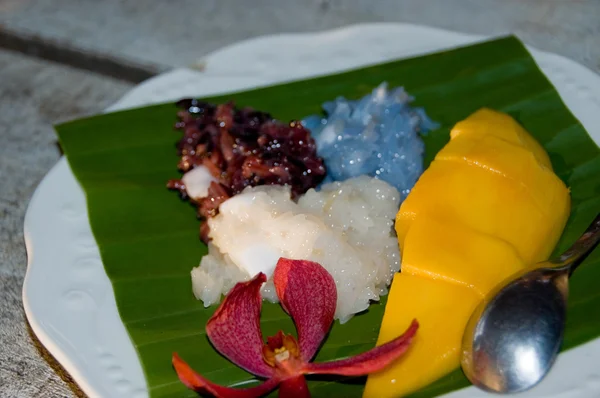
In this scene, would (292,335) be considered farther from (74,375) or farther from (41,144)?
(41,144)

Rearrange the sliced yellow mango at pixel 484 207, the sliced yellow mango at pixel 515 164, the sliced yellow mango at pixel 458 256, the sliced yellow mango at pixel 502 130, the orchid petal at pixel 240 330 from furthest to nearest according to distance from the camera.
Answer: the sliced yellow mango at pixel 502 130 → the sliced yellow mango at pixel 515 164 → the sliced yellow mango at pixel 484 207 → the sliced yellow mango at pixel 458 256 → the orchid petal at pixel 240 330

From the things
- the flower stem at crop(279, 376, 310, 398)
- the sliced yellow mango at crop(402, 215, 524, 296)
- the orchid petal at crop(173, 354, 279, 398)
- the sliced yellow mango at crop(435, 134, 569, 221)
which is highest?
the sliced yellow mango at crop(435, 134, 569, 221)

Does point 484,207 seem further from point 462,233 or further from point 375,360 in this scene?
point 375,360

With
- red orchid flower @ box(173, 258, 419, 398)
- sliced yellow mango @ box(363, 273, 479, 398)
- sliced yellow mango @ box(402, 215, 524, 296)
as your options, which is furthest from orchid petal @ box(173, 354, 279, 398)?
sliced yellow mango @ box(402, 215, 524, 296)

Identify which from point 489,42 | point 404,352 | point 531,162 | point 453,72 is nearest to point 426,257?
point 404,352

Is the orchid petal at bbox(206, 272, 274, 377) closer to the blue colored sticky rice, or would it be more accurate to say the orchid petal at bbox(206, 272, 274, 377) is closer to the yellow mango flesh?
the yellow mango flesh

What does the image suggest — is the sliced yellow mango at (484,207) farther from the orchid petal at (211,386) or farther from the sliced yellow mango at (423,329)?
the orchid petal at (211,386)

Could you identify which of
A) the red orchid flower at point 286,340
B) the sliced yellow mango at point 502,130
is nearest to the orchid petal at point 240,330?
the red orchid flower at point 286,340
